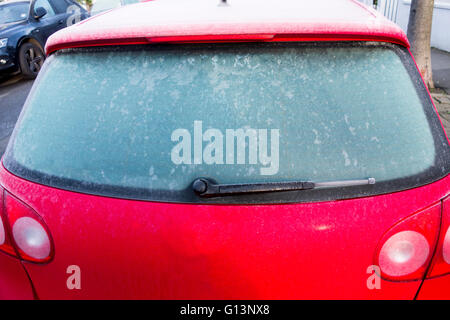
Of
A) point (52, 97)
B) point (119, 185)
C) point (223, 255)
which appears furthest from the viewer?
point (52, 97)

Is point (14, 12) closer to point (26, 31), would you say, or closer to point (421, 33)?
point (26, 31)

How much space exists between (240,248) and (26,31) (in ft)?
31.9

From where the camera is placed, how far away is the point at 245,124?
1.35m

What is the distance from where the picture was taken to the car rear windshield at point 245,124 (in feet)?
4.38

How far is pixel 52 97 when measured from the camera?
1.58 metres

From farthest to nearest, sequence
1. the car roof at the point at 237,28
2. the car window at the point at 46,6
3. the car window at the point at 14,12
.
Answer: the car window at the point at 46,6
the car window at the point at 14,12
the car roof at the point at 237,28

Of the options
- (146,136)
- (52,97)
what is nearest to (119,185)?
(146,136)

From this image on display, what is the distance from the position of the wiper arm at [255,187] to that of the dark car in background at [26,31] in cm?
912

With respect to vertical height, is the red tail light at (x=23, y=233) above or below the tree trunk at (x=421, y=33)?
above

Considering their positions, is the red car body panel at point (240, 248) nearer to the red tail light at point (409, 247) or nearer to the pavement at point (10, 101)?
the red tail light at point (409, 247)

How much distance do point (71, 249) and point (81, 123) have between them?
0.44m

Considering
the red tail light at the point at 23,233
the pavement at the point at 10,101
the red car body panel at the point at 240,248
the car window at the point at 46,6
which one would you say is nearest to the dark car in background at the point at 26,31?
the car window at the point at 46,6

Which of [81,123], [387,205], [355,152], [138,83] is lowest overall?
[387,205]

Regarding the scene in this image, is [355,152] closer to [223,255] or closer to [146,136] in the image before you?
[223,255]
